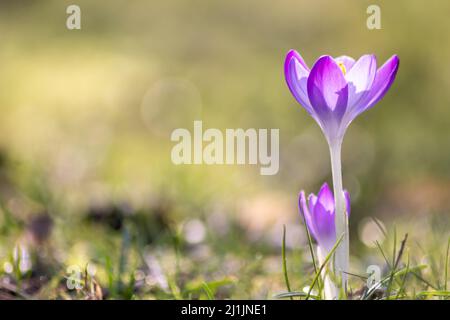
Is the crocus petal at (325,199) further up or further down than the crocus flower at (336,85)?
further down

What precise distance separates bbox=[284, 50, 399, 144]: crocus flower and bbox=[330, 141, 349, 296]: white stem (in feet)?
0.08

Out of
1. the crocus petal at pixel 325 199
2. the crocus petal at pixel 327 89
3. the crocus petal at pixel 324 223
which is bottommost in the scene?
the crocus petal at pixel 324 223

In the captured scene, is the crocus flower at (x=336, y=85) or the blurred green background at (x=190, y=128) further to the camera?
the blurred green background at (x=190, y=128)

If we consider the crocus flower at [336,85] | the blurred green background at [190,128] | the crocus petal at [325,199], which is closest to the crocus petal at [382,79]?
the crocus flower at [336,85]

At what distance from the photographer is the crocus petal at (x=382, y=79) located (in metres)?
0.65

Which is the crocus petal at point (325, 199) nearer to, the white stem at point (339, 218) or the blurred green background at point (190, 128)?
the white stem at point (339, 218)

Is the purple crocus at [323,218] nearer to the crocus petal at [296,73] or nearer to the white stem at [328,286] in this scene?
the white stem at [328,286]

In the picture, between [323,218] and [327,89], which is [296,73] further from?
[323,218]

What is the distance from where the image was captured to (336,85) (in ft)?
2.10

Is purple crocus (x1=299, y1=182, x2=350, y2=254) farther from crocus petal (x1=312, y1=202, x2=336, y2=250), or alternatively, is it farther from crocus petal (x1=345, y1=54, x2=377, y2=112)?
crocus petal (x1=345, y1=54, x2=377, y2=112)

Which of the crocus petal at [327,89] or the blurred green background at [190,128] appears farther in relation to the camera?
the blurred green background at [190,128]

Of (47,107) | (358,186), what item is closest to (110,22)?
(47,107)

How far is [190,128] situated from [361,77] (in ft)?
4.16

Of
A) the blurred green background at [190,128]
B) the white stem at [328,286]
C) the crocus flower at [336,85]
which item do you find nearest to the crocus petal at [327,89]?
the crocus flower at [336,85]
